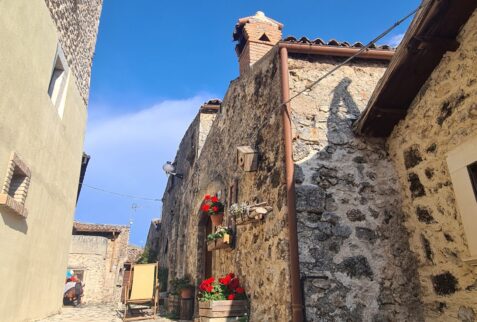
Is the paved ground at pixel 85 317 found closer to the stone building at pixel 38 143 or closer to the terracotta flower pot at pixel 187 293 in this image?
the stone building at pixel 38 143

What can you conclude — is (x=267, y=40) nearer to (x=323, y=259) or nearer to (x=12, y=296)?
(x=323, y=259)

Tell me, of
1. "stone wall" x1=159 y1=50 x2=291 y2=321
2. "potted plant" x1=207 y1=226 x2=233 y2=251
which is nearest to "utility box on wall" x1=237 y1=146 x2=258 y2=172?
"stone wall" x1=159 y1=50 x2=291 y2=321

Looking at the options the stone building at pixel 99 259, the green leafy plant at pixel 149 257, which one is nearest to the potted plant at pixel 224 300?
the green leafy plant at pixel 149 257

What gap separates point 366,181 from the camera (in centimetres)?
442

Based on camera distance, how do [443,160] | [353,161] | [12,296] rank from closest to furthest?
[443,160] → [353,161] → [12,296]

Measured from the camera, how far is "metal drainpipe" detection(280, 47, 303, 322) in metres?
3.61

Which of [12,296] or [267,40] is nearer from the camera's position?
[12,296]

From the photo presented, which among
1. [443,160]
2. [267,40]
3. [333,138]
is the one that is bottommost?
[443,160]

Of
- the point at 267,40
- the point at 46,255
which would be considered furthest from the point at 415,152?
the point at 46,255

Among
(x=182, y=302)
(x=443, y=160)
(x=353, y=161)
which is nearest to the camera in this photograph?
(x=443, y=160)

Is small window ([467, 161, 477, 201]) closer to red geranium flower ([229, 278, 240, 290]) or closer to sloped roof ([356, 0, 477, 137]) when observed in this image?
sloped roof ([356, 0, 477, 137])

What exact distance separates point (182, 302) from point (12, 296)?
346 centimetres

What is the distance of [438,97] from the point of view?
3855 millimetres

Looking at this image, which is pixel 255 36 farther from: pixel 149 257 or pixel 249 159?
pixel 149 257
